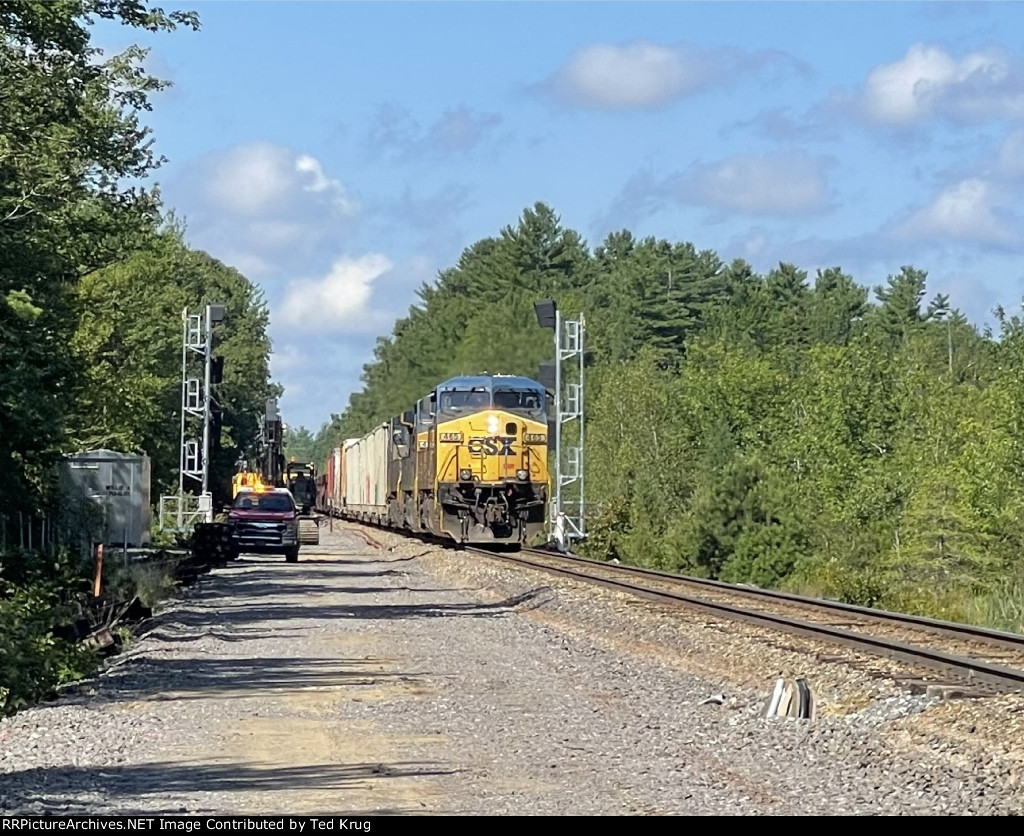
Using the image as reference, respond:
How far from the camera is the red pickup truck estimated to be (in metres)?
44.2

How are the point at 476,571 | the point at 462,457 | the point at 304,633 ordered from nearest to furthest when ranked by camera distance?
1. the point at 304,633
2. the point at 476,571
3. the point at 462,457

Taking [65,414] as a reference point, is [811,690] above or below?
below

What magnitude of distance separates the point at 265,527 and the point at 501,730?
31.0m

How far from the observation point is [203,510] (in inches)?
2046

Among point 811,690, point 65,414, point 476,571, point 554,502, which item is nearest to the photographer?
point 811,690

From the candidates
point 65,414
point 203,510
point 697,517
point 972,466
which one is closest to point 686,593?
point 65,414

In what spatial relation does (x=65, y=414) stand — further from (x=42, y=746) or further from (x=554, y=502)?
(x=554, y=502)

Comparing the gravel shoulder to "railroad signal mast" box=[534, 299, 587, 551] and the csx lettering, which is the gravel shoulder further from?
"railroad signal mast" box=[534, 299, 587, 551]

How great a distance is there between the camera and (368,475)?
224 ft

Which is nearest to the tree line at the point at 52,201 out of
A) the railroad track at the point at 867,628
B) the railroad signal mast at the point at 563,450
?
the railroad track at the point at 867,628

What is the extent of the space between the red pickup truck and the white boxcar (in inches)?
492

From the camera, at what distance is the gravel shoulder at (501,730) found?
1066cm

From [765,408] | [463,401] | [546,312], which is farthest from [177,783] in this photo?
[765,408]
